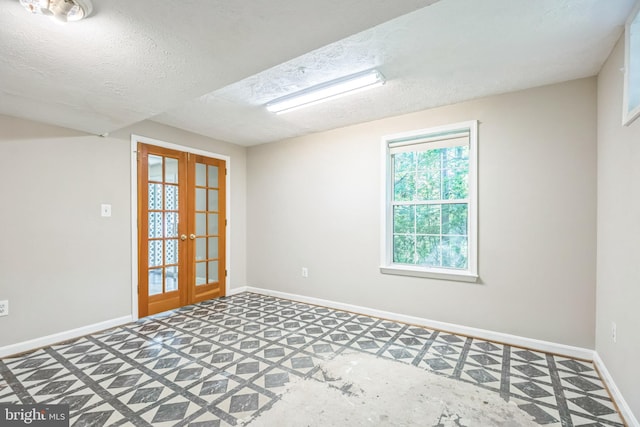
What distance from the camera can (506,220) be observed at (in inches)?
115

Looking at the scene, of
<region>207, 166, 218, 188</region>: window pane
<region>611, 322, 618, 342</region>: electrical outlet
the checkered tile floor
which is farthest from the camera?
<region>207, 166, 218, 188</region>: window pane

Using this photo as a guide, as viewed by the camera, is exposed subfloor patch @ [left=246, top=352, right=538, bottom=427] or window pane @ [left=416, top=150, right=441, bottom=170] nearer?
exposed subfloor patch @ [left=246, top=352, right=538, bottom=427]

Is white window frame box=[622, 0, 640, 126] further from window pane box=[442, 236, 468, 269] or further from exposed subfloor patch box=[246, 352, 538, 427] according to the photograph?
exposed subfloor patch box=[246, 352, 538, 427]

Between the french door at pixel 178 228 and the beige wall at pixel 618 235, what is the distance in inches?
169

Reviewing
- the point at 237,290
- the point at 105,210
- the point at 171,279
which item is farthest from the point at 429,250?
the point at 105,210

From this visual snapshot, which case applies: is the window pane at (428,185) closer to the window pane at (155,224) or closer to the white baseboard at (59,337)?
the window pane at (155,224)

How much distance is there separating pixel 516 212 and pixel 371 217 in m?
1.52

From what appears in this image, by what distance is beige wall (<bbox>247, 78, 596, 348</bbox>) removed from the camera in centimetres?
260

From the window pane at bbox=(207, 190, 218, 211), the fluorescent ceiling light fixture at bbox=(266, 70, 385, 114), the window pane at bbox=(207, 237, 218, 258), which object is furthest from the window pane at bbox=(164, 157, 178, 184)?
the fluorescent ceiling light fixture at bbox=(266, 70, 385, 114)

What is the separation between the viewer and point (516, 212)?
2867 mm

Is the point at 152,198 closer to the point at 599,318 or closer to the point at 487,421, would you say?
the point at 487,421

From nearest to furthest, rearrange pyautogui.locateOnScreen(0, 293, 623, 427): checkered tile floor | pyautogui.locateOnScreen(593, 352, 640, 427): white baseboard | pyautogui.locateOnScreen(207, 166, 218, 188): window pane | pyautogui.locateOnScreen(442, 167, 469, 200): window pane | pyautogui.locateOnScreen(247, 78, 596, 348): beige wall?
pyautogui.locateOnScreen(593, 352, 640, 427): white baseboard
pyautogui.locateOnScreen(0, 293, 623, 427): checkered tile floor
pyautogui.locateOnScreen(247, 78, 596, 348): beige wall
pyautogui.locateOnScreen(442, 167, 469, 200): window pane
pyautogui.locateOnScreen(207, 166, 218, 188): window pane

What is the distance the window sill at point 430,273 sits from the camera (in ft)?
10.1

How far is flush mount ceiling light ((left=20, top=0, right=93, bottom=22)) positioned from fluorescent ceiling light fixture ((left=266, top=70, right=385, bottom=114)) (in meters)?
1.74
